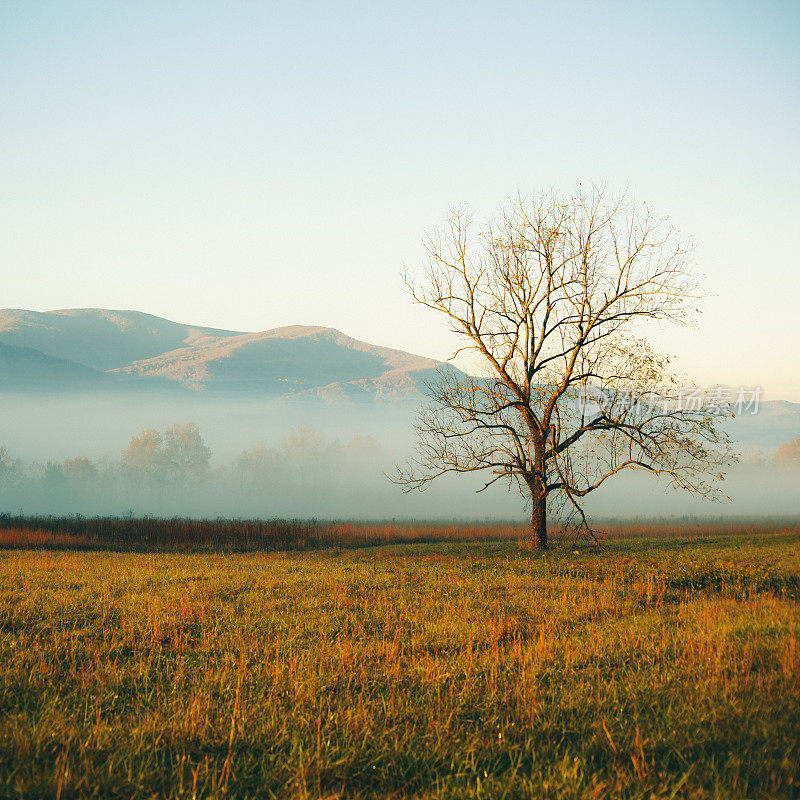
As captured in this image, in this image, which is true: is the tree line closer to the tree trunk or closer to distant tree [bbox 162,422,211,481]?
distant tree [bbox 162,422,211,481]

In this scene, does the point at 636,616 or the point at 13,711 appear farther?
the point at 636,616

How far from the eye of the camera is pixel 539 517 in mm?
25844

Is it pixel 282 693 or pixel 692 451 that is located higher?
pixel 692 451

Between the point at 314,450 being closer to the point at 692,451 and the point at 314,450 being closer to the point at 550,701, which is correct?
the point at 692,451

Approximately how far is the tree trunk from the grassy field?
11.0 metres

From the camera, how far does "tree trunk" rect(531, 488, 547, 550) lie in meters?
25.4

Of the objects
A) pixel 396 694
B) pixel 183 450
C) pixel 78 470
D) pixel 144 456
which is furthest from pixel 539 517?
pixel 78 470

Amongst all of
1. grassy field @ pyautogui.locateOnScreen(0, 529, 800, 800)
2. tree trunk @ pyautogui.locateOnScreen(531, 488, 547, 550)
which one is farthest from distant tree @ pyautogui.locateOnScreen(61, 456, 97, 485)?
grassy field @ pyautogui.locateOnScreen(0, 529, 800, 800)

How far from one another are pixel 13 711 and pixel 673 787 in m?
7.12

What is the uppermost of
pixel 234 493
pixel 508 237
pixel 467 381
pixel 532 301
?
pixel 508 237

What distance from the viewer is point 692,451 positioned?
2369cm

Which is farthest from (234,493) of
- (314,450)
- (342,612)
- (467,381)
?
(342,612)

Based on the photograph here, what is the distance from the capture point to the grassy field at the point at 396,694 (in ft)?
16.9

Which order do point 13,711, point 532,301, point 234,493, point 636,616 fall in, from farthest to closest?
point 234,493, point 532,301, point 636,616, point 13,711
